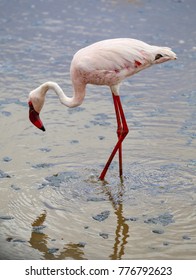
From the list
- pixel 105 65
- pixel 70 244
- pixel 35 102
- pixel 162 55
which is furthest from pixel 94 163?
pixel 70 244

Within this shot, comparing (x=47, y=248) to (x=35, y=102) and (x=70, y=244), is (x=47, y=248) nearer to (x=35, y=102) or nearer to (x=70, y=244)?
(x=70, y=244)

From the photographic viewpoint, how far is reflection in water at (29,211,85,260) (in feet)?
14.6

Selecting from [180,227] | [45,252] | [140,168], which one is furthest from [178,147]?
[45,252]

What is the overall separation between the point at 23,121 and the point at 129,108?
1284mm

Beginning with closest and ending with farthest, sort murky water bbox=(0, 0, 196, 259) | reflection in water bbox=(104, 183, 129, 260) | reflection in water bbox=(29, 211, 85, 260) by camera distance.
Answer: reflection in water bbox=(29, 211, 85, 260) < reflection in water bbox=(104, 183, 129, 260) < murky water bbox=(0, 0, 196, 259)

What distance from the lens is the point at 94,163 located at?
19.7ft

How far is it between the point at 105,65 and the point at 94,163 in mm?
1011

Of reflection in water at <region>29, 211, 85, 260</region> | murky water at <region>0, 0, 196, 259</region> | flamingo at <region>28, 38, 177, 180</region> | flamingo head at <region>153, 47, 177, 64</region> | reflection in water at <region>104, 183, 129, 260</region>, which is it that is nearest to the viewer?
reflection in water at <region>29, 211, 85, 260</region>

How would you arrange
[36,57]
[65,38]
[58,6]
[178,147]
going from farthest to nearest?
[58,6] < [65,38] < [36,57] < [178,147]

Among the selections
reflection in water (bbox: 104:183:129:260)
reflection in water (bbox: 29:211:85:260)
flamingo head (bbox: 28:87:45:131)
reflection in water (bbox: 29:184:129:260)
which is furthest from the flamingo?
reflection in water (bbox: 29:211:85:260)

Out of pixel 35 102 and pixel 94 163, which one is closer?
pixel 35 102

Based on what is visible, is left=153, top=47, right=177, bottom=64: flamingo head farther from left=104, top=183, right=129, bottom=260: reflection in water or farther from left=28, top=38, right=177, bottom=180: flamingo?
left=104, top=183, right=129, bottom=260: reflection in water

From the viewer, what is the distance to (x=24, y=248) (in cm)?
454

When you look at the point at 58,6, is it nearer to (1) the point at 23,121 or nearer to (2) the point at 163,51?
(1) the point at 23,121
